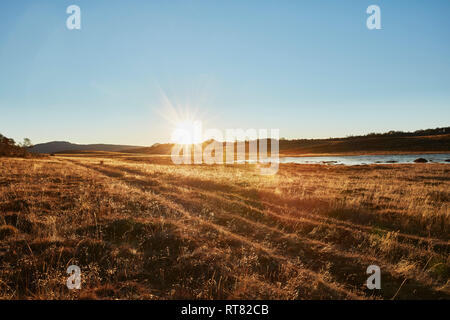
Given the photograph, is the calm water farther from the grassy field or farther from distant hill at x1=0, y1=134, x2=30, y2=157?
distant hill at x1=0, y1=134, x2=30, y2=157

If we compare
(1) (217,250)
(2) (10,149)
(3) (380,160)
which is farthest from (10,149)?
(3) (380,160)

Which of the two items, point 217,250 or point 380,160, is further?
point 380,160

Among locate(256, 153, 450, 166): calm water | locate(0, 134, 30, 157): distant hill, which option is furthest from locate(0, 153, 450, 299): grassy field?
locate(256, 153, 450, 166): calm water

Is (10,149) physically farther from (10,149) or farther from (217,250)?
(217,250)

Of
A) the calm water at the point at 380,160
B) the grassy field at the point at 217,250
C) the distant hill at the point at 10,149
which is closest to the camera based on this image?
the grassy field at the point at 217,250

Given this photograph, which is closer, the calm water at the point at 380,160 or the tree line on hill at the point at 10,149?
the tree line on hill at the point at 10,149

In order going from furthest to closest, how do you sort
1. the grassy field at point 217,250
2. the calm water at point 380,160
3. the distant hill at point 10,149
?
the calm water at point 380,160
the distant hill at point 10,149
the grassy field at point 217,250

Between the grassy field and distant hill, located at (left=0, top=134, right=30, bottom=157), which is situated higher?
distant hill, located at (left=0, top=134, right=30, bottom=157)

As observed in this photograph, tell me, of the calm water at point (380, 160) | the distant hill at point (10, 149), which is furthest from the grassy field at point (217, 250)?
the calm water at point (380, 160)

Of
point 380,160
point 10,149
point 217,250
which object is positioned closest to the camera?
point 217,250

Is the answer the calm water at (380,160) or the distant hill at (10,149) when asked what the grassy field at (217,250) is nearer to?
the distant hill at (10,149)
